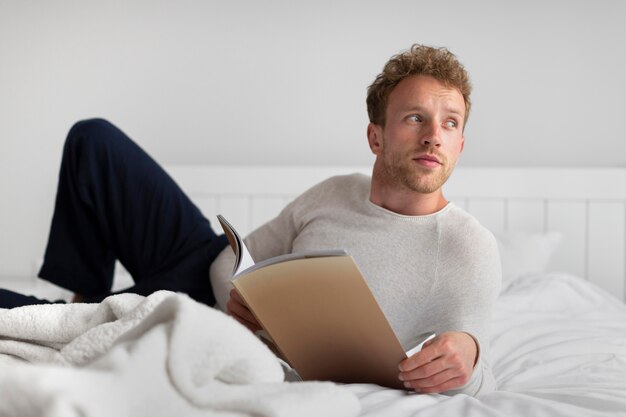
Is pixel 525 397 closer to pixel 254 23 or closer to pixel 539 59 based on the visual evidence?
pixel 539 59

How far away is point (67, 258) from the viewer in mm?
1868

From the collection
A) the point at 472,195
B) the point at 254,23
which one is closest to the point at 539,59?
the point at 472,195

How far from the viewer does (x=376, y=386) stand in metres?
1.10

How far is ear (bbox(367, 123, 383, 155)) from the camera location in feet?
5.08

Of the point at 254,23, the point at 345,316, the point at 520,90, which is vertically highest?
the point at 254,23

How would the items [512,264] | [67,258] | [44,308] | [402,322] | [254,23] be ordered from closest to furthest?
[44,308] → [402,322] → [67,258] → [512,264] → [254,23]

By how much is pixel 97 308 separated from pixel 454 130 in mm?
767

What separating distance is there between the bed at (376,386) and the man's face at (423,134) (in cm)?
40

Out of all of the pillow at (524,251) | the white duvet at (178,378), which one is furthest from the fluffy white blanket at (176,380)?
the pillow at (524,251)

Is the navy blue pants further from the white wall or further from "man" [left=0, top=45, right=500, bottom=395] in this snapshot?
the white wall

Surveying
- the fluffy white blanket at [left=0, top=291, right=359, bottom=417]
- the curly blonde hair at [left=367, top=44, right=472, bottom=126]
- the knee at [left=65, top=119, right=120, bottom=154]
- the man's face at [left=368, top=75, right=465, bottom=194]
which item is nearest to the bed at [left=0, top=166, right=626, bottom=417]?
the fluffy white blanket at [left=0, top=291, right=359, bottom=417]

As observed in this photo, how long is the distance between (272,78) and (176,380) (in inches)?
95.1

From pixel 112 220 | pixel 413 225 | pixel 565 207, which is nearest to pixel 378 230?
pixel 413 225

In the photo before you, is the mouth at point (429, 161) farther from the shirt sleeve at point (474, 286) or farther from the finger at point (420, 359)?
the finger at point (420, 359)
